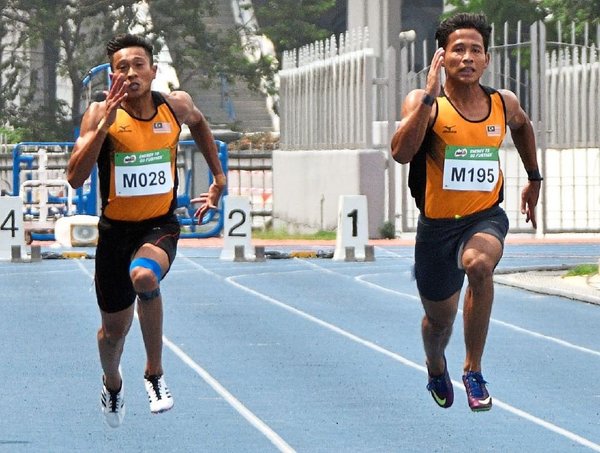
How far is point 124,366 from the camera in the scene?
559 inches

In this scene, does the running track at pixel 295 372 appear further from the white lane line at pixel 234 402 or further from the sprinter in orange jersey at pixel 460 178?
the sprinter in orange jersey at pixel 460 178

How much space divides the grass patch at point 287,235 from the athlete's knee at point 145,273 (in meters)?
22.2

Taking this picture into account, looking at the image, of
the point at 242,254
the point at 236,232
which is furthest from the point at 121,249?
the point at 236,232

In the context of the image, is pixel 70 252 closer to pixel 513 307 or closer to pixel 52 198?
pixel 52 198

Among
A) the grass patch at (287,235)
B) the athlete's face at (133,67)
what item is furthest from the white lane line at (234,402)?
the grass patch at (287,235)

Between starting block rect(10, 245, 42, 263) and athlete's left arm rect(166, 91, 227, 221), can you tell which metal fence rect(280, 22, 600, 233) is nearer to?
starting block rect(10, 245, 42, 263)

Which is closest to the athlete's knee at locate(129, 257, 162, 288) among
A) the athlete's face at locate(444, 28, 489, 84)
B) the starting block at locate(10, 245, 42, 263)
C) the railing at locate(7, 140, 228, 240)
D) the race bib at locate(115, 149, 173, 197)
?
the race bib at locate(115, 149, 173, 197)

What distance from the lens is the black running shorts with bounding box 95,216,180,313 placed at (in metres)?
9.93

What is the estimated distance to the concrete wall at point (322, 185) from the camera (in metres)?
31.3

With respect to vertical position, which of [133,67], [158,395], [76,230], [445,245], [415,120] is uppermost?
[133,67]

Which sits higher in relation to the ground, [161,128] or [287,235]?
[161,128]

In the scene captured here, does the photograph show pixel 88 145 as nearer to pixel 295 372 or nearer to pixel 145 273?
pixel 145 273

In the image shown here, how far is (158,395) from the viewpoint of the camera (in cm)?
975

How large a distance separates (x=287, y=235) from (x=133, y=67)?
2502cm
